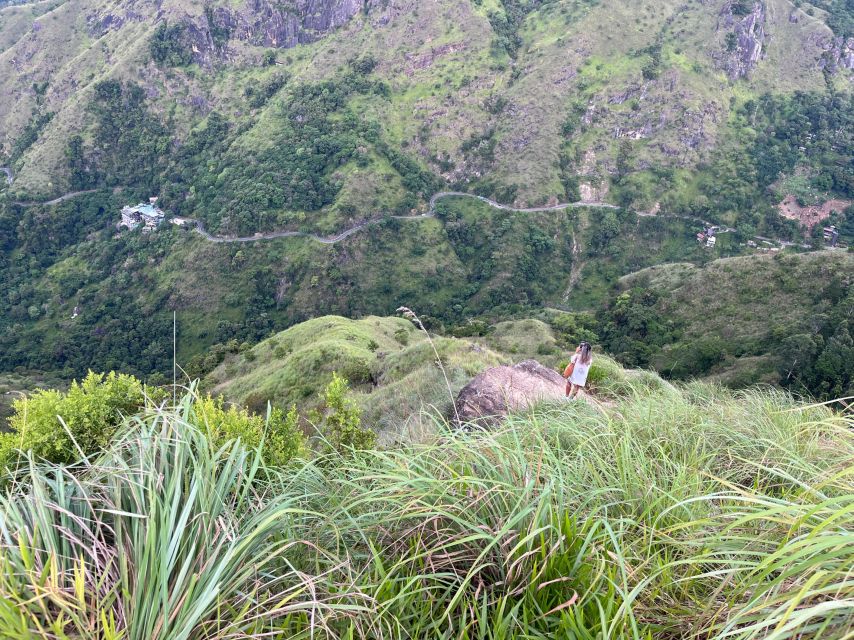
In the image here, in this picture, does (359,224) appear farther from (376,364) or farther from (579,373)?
(579,373)

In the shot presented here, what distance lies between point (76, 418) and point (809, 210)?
93.1 meters

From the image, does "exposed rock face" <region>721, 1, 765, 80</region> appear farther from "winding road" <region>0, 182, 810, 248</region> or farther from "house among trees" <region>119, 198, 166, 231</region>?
"house among trees" <region>119, 198, 166, 231</region>

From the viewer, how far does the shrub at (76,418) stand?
22.7ft

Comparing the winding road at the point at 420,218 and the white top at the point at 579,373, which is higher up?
the white top at the point at 579,373

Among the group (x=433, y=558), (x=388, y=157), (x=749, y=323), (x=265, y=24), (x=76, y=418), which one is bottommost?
(x=749, y=323)

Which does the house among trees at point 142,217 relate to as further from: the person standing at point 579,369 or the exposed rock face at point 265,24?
the person standing at point 579,369

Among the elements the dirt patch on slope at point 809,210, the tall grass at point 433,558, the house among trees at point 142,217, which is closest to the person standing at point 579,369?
the tall grass at point 433,558

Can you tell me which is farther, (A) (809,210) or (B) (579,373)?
(A) (809,210)

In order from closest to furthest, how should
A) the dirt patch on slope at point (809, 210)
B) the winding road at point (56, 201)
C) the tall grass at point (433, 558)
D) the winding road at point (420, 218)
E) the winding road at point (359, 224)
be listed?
the tall grass at point (433, 558)
the dirt patch on slope at point (809, 210)
the winding road at point (420, 218)
the winding road at point (359, 224)
the winding road at point (56, 201)

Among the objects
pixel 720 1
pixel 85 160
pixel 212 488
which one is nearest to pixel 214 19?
pixel 85 160

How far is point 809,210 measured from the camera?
2810 inches

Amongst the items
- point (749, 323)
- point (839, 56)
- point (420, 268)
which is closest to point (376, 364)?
point (749, 323)

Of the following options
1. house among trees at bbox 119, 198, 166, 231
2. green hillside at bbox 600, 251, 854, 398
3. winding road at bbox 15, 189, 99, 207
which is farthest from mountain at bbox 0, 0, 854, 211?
green hillside at bbox 600, 251, 854, 398

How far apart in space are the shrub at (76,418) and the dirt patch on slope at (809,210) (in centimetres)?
8970
